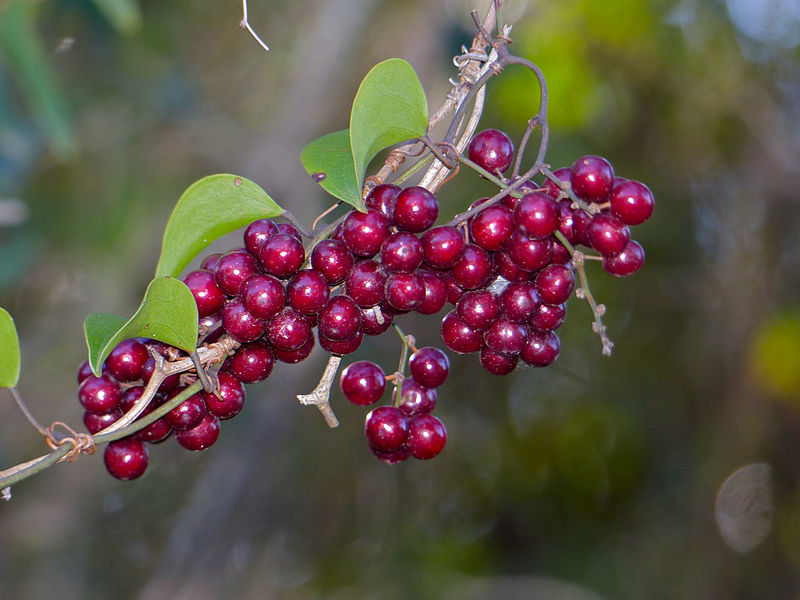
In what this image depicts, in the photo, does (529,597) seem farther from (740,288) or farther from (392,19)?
(392,19)

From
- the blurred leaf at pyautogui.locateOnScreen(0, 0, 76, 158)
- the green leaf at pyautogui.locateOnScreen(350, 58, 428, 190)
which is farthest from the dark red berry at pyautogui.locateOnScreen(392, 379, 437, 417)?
the blurred leaf at pyautogui.locateOnScreen(0, 0, 76, 158)

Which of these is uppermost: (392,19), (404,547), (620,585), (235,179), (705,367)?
Result: (392,19)

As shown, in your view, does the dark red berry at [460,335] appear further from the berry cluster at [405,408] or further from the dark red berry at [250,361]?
the dark red berry at [250,361]

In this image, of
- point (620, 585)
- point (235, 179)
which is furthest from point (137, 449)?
point (620, 585)

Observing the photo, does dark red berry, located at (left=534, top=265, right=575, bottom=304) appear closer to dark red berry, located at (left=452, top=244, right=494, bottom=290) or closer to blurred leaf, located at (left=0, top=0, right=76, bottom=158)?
dark red berry, located at (left=452, top=244, right=494, bottom=290)

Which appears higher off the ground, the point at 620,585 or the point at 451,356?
the point at 451,356

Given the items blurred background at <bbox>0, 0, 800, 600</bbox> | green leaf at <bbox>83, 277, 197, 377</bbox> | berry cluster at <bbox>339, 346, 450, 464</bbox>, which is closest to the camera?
green leaf at <bbox>83, 277, 197, 377</bbox>

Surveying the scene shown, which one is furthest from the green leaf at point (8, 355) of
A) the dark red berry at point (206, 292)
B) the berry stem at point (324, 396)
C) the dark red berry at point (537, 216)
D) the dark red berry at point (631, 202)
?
the dark red berry at point (631, 202)
